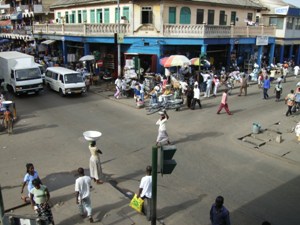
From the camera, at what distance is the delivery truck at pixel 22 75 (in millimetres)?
23250

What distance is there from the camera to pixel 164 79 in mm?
24688

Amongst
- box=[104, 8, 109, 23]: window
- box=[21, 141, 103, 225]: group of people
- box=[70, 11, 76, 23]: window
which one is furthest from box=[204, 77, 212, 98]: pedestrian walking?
box=[70, 11, 76, 23]: window

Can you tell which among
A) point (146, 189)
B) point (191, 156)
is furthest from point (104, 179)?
point (191, 156)

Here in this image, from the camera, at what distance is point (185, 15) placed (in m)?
28.5

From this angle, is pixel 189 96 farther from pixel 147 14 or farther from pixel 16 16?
pixel 16 16

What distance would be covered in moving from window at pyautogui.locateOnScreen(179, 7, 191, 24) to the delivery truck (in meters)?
12.7

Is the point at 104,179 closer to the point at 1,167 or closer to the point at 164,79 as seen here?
the point at 1,167

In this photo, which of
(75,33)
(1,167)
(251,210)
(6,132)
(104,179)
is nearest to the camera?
(251,210)

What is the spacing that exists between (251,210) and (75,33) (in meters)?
26.5

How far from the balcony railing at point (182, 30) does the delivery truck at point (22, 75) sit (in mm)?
7212

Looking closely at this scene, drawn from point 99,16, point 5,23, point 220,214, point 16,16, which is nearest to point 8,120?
point 220,214

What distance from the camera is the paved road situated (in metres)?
9.69

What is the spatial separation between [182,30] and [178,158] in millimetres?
15898

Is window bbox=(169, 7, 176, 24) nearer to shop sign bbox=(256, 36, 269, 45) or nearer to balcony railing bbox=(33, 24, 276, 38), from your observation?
balcony railing bbox=(33, 24, 276, 38)
